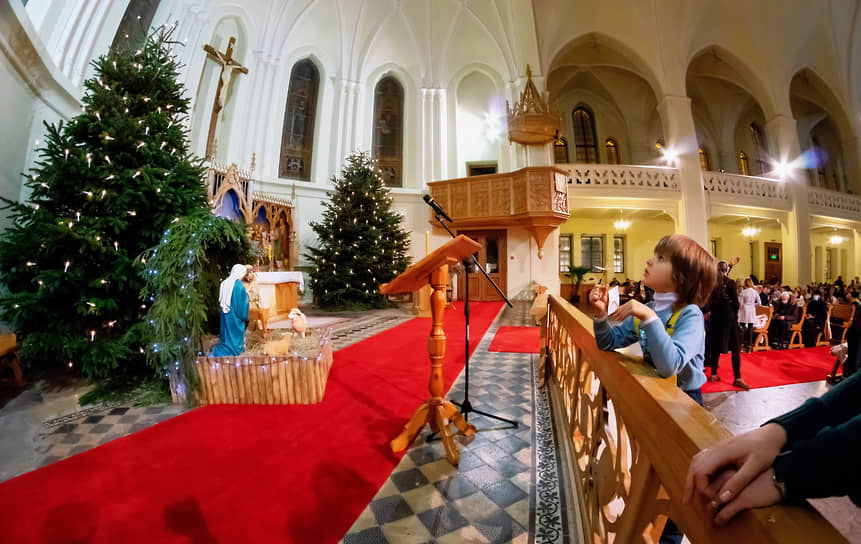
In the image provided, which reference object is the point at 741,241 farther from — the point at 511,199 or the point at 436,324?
the point at 436,324

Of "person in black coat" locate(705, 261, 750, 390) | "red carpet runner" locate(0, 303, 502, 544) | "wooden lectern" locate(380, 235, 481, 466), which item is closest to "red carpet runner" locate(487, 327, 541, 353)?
"person in black coat" locate(705, 261, 750, 390)

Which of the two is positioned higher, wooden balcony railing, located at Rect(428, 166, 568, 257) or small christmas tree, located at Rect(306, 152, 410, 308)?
wooden balcony railing, located at Rect(428, 166, 568, 257)

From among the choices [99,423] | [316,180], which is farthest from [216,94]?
[99,423]

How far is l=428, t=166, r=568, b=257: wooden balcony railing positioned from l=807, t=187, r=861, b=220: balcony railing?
10562 millimetres

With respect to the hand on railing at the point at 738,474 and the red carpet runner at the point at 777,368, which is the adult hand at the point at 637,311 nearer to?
the hand on railing at the point at 738,474

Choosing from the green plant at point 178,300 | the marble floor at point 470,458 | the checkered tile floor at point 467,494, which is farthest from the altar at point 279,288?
the checkered tile floor at point 467,494

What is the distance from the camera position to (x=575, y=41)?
42.1ft

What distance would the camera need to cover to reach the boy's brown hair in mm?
1329

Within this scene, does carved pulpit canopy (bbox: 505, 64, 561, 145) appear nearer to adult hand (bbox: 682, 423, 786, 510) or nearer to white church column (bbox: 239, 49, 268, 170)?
white church column (bbox: 239, 49, 268, 170)

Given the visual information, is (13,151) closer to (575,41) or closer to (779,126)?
(575,41)

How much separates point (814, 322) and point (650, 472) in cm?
870

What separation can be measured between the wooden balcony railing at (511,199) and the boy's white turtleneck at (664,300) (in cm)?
915

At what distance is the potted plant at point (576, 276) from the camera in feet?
43.7

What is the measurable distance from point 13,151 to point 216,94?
6.85 meters
